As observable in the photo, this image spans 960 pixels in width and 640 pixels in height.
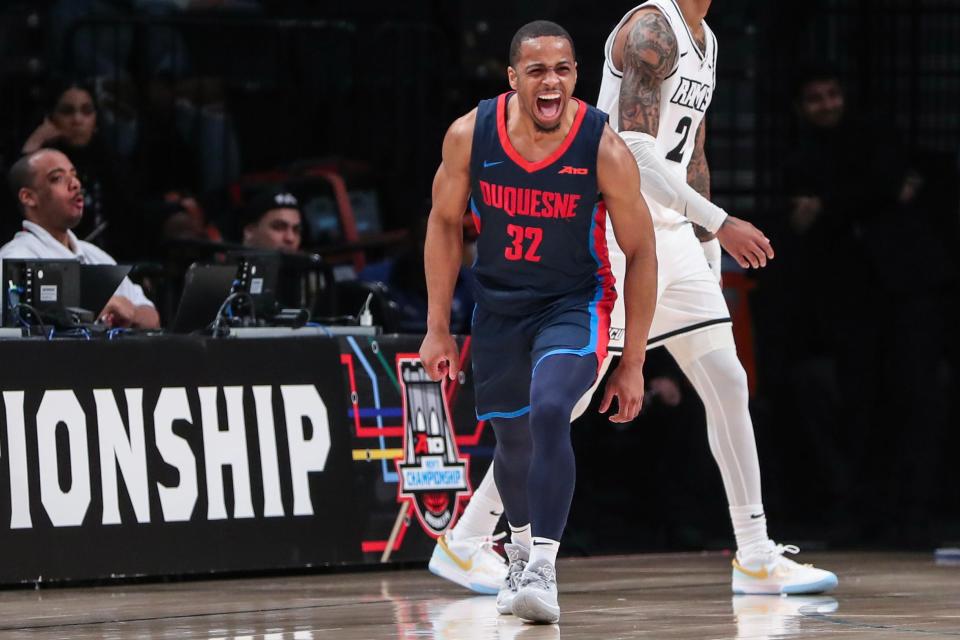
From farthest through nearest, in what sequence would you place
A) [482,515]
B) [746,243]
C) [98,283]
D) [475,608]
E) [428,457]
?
1. [428,457]
2. [98,283]
3. [482,515]
4. [475,608]
5. [746,243]

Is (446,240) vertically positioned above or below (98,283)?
above

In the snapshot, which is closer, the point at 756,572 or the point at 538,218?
the point at 538,218

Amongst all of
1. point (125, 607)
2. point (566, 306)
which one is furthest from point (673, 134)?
point (125, 607)

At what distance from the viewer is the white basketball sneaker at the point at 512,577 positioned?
19.5 ft

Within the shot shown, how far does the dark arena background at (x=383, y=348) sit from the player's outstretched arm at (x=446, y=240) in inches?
33.1

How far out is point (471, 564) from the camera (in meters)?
6.89

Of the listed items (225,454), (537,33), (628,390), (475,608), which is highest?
(537,33)

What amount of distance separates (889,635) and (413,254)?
4972mm

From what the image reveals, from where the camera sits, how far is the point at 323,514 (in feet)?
25.4

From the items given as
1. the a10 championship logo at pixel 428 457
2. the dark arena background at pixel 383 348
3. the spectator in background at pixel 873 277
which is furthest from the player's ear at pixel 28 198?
the spectator in background at pixel 873 277

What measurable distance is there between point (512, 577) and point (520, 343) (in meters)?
0.74

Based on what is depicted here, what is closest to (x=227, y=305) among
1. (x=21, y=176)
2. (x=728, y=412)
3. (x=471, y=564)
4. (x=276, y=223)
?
(x=21, y=176)

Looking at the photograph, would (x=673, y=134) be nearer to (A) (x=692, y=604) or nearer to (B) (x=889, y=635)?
(A) (x=692, y=604)

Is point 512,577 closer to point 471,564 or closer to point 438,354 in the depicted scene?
point 438,354
